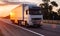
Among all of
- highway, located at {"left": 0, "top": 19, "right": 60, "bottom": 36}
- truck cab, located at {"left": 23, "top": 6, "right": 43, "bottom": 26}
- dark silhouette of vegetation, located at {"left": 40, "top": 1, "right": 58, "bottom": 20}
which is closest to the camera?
highway, located at {"left": 0, "top": 19, "right": 60, "bottom": 36}

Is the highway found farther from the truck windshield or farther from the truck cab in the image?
the truck windshield

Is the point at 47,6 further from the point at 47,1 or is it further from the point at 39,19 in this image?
the point at 39,19

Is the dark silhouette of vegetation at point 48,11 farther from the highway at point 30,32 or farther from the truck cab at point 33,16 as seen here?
the highway at point 30,32

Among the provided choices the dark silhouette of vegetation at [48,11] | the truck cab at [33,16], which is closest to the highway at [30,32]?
the truck cab at [33,16]

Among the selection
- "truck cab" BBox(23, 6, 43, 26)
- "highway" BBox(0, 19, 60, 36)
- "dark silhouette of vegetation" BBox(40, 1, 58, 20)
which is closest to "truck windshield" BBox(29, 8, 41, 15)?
"truck cab" BBox(23, 6, 43, 26)

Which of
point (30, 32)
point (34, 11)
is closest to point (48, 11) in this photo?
point (34, 11)

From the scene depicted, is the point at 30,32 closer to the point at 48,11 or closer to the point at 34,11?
the point at 34,11

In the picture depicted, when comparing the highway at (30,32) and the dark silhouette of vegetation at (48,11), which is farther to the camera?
the dark silhouette of vegetation at (48,11)

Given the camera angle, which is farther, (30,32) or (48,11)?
(48,11)

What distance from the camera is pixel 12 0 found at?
65250 millimetres

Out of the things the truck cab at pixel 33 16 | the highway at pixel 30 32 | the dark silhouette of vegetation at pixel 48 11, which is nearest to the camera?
the highway at pixel 30 32

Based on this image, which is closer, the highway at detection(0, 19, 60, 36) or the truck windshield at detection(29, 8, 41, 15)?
the highway at detection(0, 19, 60, 36)

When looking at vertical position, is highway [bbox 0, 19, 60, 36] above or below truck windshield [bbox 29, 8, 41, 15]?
below

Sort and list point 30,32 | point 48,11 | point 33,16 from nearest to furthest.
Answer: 1. point 30,32
2. point 33,16
3. point 48,11
